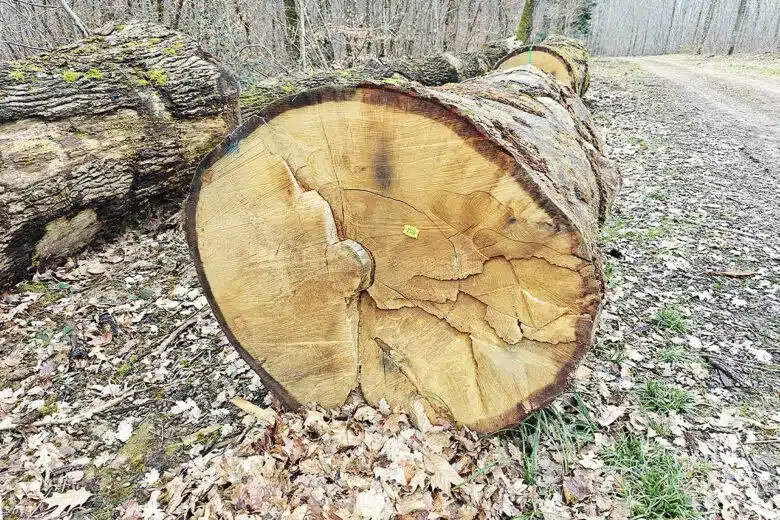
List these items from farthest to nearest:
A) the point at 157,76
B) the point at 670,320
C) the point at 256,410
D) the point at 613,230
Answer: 1. the point at 613,230
2. the point at 157,76
3. the point at 670,320
4. the point at 256,410

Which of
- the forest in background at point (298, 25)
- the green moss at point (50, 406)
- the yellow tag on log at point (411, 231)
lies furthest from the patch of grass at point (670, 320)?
the forest in background at point (298, 25)

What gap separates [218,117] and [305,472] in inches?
142

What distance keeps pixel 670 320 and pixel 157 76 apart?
4.47 metres

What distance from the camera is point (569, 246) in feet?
5.49

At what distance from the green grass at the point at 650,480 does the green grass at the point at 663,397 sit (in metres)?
0.29

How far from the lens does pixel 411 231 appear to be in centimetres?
193

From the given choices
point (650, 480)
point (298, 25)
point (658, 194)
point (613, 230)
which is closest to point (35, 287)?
point (650, 480)

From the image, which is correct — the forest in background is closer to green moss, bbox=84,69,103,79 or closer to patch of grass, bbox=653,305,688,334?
green moss, bbox=84,69,103,79

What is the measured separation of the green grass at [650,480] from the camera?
1.97 m

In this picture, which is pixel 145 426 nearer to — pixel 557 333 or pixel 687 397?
pixel 557 333

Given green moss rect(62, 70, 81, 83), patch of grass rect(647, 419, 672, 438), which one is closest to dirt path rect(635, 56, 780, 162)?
patch of grass rect(647, 419, 672, 438)

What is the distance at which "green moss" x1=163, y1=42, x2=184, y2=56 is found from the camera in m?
4.34

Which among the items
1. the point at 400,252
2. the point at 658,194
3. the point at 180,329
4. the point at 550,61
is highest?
the point at 550,61

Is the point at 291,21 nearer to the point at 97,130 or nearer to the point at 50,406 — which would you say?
the point at 97,130
